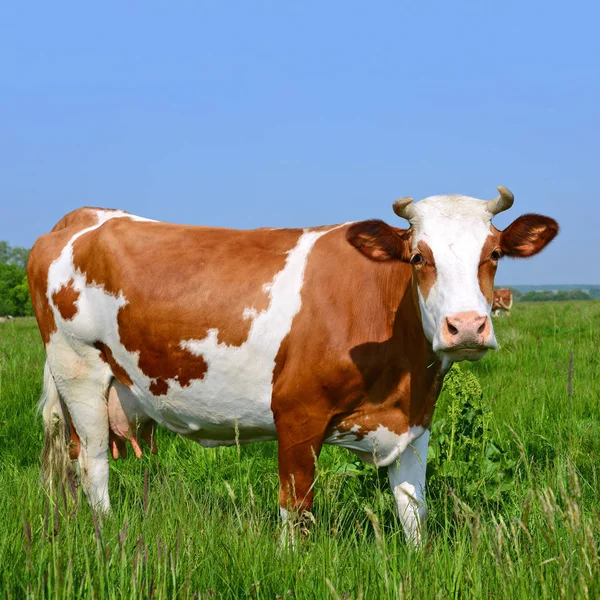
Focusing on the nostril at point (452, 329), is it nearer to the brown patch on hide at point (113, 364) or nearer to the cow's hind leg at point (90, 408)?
the brown patch on hide at point (113, 364)

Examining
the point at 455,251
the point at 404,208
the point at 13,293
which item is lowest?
the point at 13,293

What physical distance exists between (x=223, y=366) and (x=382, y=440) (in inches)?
43.8

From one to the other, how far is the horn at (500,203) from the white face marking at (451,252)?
67 millimetres

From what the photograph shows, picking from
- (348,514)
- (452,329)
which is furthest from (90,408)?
(452,329)

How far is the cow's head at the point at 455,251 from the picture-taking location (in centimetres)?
358

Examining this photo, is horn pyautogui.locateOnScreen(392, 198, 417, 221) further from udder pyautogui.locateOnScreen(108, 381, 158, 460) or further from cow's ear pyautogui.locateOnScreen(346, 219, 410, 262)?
udder pyautogui.locateOnScreen(108, 381, 158, 460)

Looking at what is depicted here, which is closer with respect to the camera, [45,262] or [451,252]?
[451,252]

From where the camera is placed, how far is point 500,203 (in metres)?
4.23

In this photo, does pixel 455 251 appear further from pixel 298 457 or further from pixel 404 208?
A: pixel 298 457

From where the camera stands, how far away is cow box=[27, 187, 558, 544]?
4.00m

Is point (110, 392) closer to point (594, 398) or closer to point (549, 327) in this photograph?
point (594, 398)

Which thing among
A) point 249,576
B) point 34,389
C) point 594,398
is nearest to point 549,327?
point 594,398

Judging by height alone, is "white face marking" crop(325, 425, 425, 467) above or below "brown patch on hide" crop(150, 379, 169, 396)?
below

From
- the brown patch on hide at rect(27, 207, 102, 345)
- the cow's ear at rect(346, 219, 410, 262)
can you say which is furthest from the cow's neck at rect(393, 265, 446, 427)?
the brown patch on hide at rect(27, 207, 102, 345)
